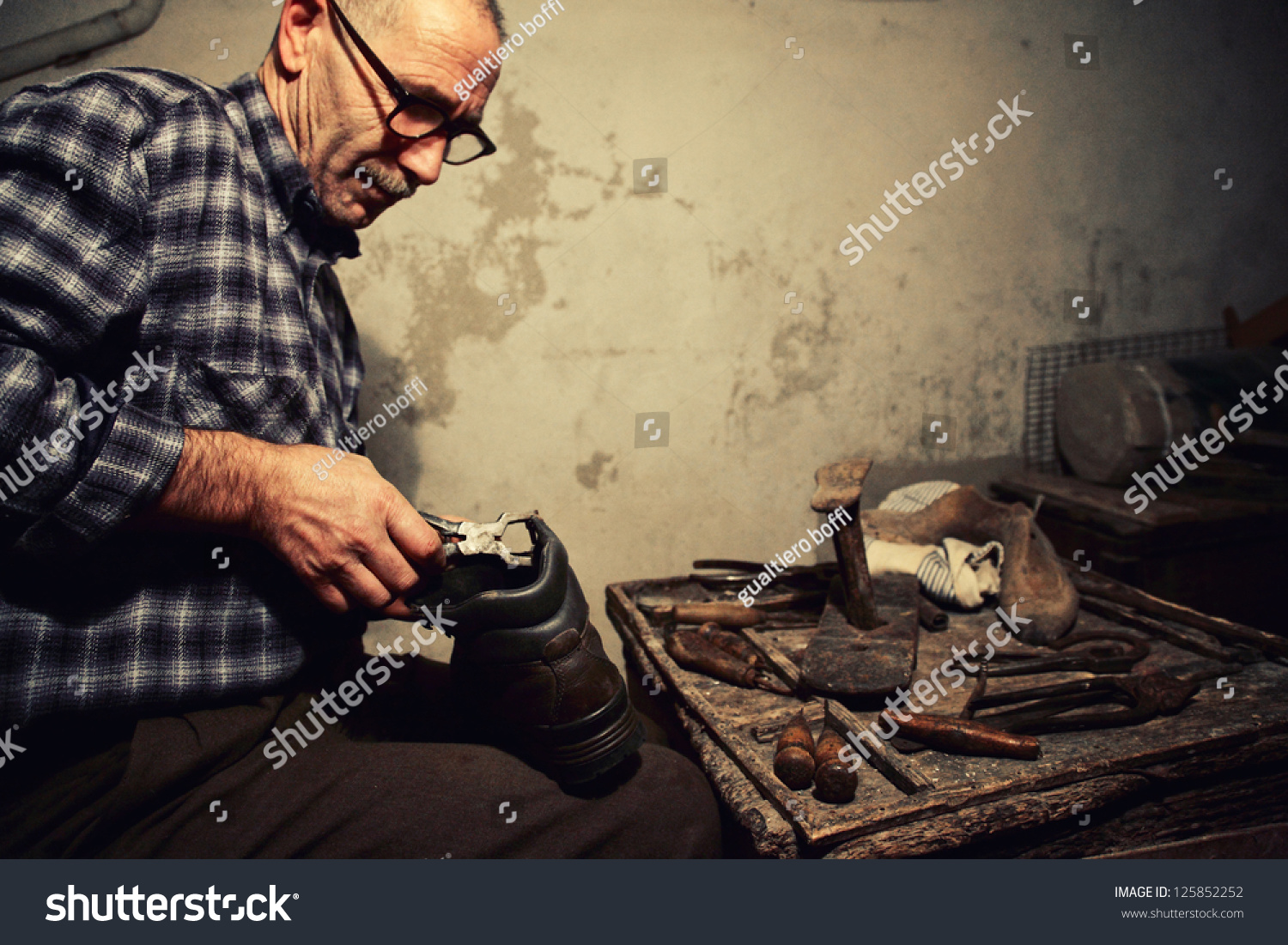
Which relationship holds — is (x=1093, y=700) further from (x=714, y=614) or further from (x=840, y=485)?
(x=714, y=614)

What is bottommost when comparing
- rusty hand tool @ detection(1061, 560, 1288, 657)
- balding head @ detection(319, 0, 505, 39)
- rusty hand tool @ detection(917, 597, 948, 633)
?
rusty hand tool @ detection(917, 597, 948, 633)

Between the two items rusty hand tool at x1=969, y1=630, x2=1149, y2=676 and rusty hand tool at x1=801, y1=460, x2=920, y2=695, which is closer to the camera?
rusty hand tool at x1=801, y1=460, x2=920, y2=695

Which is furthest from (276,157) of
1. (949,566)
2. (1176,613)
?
(1176,613)

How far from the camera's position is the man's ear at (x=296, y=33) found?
1.22m

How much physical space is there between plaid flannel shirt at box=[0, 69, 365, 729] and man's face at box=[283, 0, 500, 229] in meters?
0.08

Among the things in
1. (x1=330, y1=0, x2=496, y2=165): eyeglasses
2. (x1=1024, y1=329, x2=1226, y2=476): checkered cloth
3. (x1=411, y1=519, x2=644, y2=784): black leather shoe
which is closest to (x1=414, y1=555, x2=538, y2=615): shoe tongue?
(x1=411, y1=519, x2=644, y2=784): black leather shoe

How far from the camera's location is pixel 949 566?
176 centimetres

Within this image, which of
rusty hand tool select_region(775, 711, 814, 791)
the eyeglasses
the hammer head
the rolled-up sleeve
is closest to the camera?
the rolled-up sleeve

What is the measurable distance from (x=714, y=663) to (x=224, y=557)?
910 millimetres

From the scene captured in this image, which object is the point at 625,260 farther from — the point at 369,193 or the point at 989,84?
the point at 989,84

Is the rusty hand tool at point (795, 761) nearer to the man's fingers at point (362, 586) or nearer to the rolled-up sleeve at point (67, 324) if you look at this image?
the man's fingers at point (362, 586)

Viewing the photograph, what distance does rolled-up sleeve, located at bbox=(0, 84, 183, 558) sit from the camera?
83 centimetres

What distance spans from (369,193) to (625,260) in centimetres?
119

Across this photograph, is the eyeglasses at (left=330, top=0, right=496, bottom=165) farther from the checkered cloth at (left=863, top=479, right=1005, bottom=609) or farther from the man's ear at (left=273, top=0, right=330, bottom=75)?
the checkered cloth at (left=863, top=479, right=1005, bottom=609)
